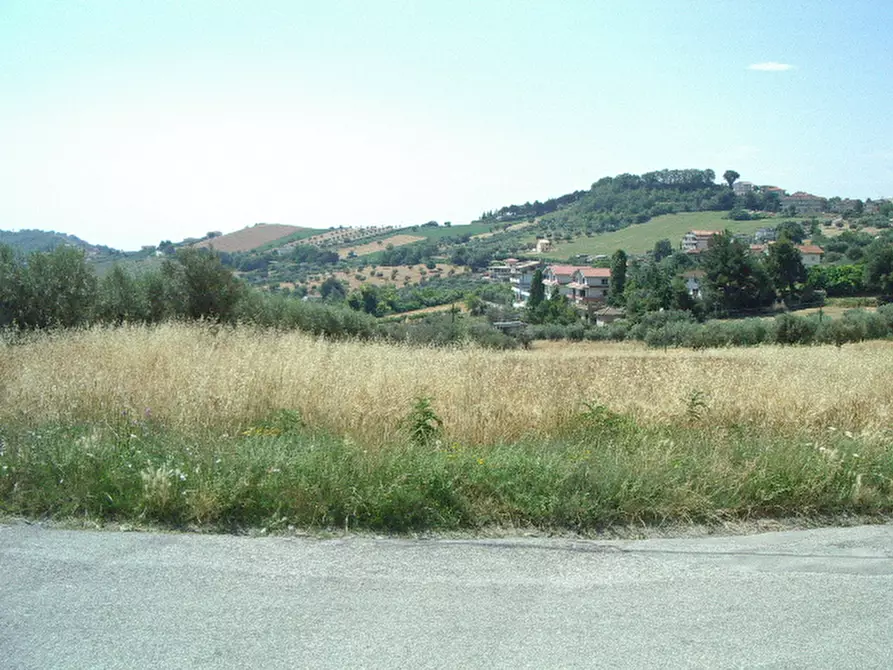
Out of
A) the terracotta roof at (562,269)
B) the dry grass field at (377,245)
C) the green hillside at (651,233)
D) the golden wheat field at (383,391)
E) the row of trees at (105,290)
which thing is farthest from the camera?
the green hillside at (651,233)

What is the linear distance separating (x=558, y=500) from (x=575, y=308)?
52776 millimetres

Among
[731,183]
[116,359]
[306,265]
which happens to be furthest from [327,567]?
[731,183]

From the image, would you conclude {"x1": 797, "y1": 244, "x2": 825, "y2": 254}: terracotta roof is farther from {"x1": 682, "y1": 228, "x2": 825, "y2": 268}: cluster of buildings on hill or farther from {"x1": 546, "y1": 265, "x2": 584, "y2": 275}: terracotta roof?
{"x1": 546, "y1": 265, "x2": 584, "y2": 275}: terracotta roof

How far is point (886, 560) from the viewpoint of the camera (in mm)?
4262

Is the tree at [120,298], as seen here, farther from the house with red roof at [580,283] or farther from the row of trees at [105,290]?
the house with red roof at [580,283]

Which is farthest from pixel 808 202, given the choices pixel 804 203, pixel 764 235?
pixel 764 235

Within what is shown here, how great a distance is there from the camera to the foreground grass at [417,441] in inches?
187

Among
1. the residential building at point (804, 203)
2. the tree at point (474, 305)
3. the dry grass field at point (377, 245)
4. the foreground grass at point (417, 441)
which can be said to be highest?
the residential building at point (804, 203)

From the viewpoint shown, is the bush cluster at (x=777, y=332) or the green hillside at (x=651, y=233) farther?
the green hillside at (x=651, y=233)

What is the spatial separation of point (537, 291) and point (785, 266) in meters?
20.7

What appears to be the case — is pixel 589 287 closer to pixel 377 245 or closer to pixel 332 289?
pixel 332 289

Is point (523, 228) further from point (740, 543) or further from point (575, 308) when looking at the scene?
point (740, 543)

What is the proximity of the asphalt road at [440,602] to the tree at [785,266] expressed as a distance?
185 ft

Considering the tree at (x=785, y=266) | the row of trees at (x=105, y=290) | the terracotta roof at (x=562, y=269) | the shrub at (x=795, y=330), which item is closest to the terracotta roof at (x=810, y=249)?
the tree at (x=785, y=266)
